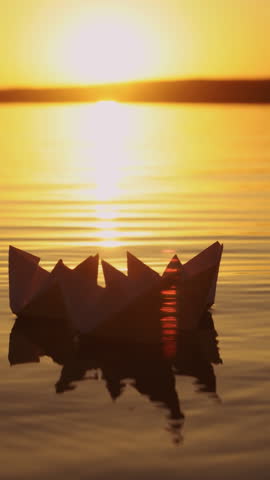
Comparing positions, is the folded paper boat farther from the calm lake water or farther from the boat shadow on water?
the calm lake water

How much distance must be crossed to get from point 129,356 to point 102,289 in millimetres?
744

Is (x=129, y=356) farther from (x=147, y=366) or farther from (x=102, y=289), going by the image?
(x=102, y=289)

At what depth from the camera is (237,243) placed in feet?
72.4

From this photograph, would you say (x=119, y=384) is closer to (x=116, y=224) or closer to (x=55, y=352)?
(x=55, y=352)

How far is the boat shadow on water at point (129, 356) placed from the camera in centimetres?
1099

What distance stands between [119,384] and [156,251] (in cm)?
979

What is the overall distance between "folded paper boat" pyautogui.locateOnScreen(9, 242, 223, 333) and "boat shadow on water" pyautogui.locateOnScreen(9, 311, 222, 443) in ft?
0.60

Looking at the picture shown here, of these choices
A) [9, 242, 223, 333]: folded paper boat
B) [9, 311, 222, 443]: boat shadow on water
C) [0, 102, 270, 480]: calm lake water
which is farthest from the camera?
[9, 242, 223, 333]: folded paper boat

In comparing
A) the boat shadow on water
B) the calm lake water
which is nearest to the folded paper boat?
the boat shadow on water

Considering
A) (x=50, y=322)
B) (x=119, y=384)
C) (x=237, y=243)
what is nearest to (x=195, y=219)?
(x=237, y=243)

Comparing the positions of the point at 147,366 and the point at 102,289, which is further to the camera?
the point at 102,289

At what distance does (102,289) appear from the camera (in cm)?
1223

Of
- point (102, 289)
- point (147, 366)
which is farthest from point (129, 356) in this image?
point (102, 289)

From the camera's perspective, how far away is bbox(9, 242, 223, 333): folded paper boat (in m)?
11.9
